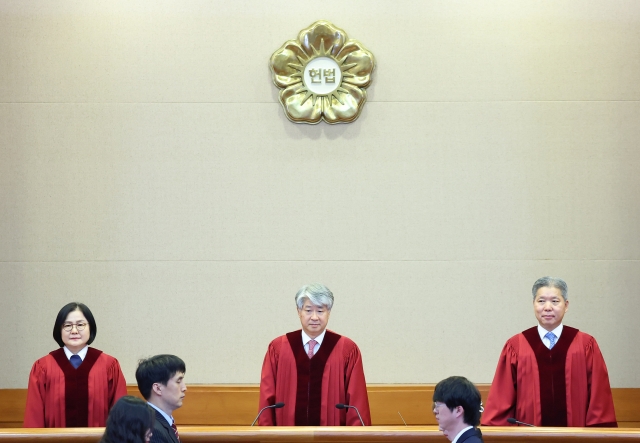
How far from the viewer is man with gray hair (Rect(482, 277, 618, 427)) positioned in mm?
4199

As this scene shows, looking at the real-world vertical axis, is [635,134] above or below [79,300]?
above

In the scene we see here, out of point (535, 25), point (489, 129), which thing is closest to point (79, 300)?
point (489, 129)

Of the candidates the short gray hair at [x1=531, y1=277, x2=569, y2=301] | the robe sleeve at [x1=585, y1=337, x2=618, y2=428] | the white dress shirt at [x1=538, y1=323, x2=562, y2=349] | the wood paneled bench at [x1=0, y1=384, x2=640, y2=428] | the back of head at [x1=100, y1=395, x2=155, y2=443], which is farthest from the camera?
the wood paneled bench at [x1=0, y1=384, x2=640, y2=428]

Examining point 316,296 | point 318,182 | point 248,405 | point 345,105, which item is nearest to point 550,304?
point 316,296

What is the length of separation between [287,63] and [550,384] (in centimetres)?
267

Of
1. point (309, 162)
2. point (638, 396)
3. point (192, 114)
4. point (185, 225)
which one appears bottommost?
point (638, 396)

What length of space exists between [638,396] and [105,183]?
3843 millimetres

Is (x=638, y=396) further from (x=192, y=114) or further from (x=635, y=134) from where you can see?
(x=192, y=114)

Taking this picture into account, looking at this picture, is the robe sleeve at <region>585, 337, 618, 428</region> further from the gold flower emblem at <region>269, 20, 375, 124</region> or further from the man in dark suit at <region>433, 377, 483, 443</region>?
the gold flower emblem at <region>269, 20, 375, 124</region>

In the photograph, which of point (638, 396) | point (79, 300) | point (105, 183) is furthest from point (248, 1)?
point (638, 396)

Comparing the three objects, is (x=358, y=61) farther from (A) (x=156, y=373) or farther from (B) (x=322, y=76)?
(A) (x=156, y=373)

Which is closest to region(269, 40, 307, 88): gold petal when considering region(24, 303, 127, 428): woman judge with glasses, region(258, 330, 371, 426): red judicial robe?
region(258, 330, 371, 426): red judicial robe

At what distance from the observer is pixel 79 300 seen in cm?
536

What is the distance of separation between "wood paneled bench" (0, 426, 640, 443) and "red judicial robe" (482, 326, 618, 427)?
0.93 meters
